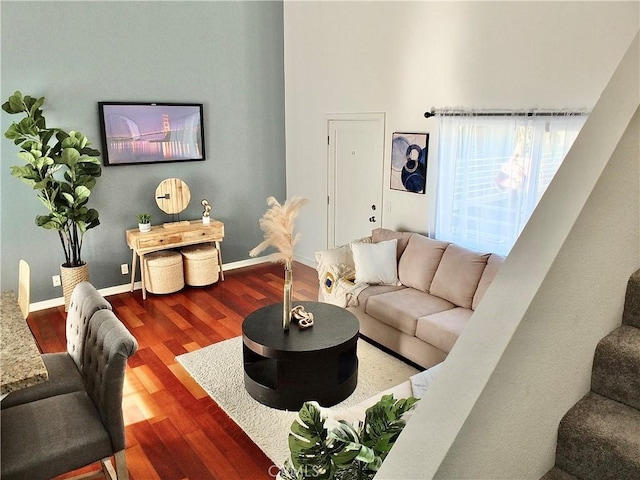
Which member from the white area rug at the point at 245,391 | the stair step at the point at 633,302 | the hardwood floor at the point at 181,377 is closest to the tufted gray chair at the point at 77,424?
the hardwood floor at the point at 181,377

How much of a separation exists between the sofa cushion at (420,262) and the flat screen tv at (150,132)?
2.94m

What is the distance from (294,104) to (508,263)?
5.79 meters

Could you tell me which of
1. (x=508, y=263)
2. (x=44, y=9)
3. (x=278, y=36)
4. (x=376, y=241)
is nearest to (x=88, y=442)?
(x=508, y=263)

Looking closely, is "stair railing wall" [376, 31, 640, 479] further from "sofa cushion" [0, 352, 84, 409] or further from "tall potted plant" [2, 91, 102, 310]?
"tall potted plant" [2, 91, 102, 310]

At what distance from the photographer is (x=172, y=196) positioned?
5793mm

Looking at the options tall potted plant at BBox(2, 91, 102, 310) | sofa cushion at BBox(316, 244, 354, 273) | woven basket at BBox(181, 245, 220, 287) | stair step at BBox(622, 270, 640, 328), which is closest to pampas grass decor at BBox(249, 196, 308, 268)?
sofa cushion at BBox(316, 244, 354, 273)

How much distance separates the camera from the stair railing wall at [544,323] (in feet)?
3.13

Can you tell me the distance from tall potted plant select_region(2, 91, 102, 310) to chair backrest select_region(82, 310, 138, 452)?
2.86 metres

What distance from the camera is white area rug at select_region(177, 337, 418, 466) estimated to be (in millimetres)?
3178

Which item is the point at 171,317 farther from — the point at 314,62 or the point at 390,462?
the point at 390,462

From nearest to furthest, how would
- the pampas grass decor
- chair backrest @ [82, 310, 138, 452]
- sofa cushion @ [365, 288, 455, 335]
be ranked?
chair backrest @ [82, 310, 138, 452], the pampas grass decor, sofa cushion @ [365, 288, 455, 335]

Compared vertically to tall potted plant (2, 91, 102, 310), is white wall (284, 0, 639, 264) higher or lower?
higher

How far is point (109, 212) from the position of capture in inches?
220

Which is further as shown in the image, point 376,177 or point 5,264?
point 376,177
